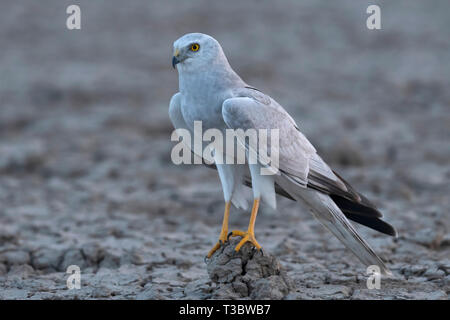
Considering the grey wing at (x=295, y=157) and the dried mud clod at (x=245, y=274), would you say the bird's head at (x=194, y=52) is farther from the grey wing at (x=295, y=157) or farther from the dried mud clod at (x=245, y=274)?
the dried mud clod at (x=245, y=274)

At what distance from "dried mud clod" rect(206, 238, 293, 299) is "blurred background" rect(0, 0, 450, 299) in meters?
0.13

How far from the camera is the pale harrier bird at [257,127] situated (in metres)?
4.04

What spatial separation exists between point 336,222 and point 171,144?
4.07m

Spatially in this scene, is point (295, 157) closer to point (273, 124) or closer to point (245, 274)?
point (273, 124)

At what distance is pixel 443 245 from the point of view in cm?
527

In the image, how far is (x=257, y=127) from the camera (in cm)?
397

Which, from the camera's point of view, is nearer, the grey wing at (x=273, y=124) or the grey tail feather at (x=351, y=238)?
the grey wing at (x=273, y=124)

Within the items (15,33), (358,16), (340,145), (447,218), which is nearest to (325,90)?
(340,145)

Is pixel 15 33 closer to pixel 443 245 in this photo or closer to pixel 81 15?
pixel 81 15

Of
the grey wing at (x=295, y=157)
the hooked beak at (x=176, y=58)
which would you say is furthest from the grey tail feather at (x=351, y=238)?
the hooked beak at (x=176, y=58)

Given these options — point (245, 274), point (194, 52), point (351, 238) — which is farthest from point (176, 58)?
point (351, 238)

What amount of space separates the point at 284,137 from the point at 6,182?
3931mm

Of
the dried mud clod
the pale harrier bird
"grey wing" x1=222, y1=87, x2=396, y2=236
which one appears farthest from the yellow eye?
the dried mud clod

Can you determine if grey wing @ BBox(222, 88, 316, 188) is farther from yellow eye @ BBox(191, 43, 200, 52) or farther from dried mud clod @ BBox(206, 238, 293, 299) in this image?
dried mud clod @ BBox(206, 238, 293, 299)
